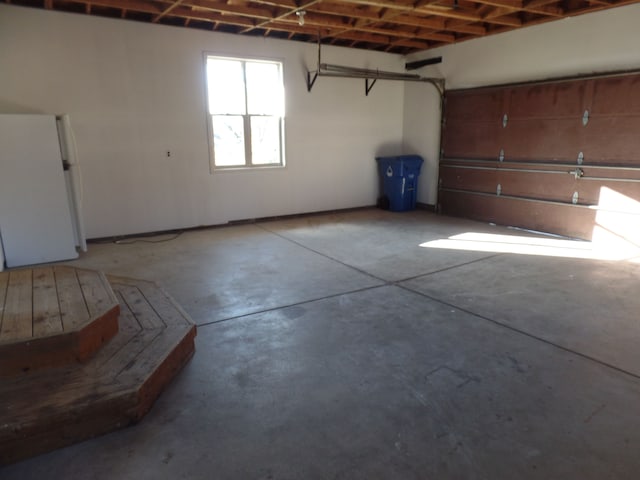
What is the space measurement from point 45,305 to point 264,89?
4922mm

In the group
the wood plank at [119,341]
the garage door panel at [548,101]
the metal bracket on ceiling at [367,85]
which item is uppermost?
the metal bracket on ceiling at [367,85]

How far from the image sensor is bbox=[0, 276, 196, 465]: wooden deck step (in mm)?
1828

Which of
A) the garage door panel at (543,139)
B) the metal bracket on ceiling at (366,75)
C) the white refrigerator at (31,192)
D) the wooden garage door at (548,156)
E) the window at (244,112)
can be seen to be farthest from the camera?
the metal bracket on ceiling at (366,75)

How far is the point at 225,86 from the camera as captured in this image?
20.2 ft

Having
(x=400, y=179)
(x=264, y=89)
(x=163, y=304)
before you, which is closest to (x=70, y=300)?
(x=163, y=304)

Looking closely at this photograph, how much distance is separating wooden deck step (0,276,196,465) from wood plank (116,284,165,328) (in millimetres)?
69

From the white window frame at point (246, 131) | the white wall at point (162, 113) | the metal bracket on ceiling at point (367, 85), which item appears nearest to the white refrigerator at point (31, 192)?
the white wall at point (162, 113)

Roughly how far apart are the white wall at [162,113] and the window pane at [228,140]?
23 cm

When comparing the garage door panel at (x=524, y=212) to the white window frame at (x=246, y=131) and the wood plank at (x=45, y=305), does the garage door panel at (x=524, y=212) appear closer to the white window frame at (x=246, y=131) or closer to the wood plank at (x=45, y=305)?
the white window frame at (x=246, y=131)

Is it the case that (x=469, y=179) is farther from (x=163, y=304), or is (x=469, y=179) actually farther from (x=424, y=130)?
(x=163, y=304)

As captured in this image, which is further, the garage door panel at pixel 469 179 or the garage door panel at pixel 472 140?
the garage door panel at pixel 469 179

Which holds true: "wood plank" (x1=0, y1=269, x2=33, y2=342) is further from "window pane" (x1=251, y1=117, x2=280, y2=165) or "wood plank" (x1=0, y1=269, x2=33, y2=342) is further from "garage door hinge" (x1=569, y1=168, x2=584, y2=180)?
"garage door hinge" (x1=569, y1=168, x2=584, y2=180)

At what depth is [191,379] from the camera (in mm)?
2420

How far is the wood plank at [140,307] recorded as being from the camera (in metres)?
2.77
